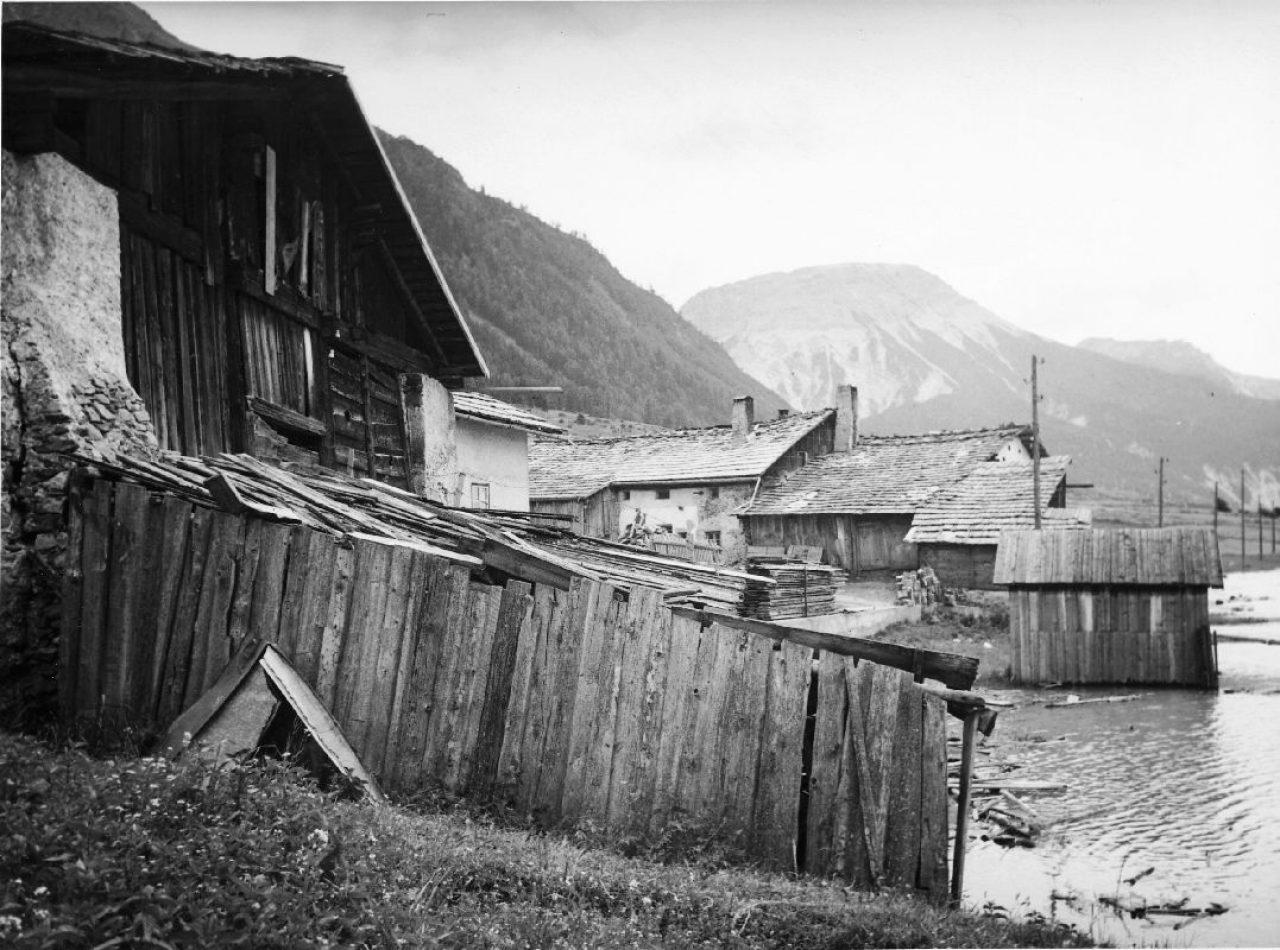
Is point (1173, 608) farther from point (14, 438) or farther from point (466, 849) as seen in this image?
point (14, 438)

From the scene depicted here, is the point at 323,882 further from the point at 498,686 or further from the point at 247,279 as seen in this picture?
the point at 247,279

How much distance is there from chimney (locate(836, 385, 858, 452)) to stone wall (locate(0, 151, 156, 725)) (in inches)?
926

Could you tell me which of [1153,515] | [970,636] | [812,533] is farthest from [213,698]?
[1153,515]

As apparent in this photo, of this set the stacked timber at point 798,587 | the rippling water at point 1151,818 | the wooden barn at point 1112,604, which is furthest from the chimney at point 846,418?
the rippling water at point 1151,818

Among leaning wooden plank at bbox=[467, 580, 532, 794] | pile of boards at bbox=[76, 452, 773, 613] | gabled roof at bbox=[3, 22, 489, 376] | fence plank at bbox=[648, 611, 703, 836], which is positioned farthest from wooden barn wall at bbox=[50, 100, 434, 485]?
fence plank at bbox=[648, 611, 703, 836]

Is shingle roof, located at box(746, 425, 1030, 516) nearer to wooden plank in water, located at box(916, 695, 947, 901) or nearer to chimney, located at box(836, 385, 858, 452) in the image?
chimney, located at box(836, 385, 858, 452)

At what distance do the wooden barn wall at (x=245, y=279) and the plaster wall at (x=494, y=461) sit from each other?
6.98 m

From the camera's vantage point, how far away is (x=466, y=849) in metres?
4.18

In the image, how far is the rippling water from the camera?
6.54 m

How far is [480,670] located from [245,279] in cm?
426

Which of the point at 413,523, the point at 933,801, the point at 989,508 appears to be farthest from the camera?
the point at 989,508

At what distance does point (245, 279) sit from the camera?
7.37 m

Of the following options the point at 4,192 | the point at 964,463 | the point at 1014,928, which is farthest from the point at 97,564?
the point at 964,463

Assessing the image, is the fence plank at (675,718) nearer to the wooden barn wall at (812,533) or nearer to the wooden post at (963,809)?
the wooden post at (963,809)
